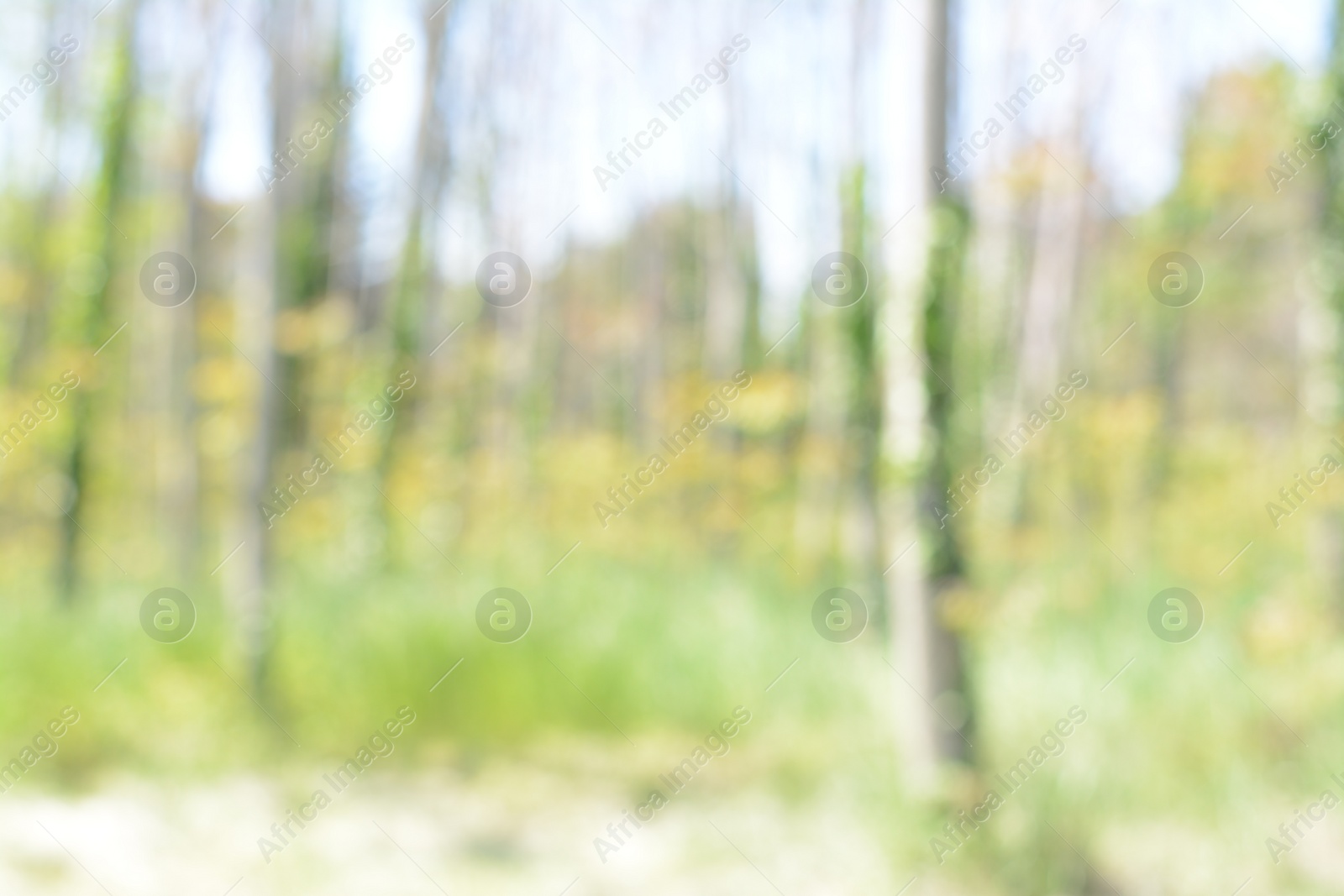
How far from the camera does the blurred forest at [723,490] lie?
3.92 meters

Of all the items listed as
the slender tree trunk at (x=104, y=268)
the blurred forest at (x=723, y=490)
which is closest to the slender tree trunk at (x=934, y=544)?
the blurred forest at (x=723, y=490)

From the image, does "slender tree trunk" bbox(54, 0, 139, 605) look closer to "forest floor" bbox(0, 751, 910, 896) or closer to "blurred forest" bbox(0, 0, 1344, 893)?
"blurred forest" bbox(0, 0, 1344, 893)

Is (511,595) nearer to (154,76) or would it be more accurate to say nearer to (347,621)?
(347,621)

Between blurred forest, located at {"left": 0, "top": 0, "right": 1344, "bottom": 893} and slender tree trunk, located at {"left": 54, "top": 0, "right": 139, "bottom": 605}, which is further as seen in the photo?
slender tree trunk, located at {"left": 54, "top": 0, "right": 139, "bottom": 605}

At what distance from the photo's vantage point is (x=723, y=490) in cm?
970

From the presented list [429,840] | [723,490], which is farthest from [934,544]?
[723,490]

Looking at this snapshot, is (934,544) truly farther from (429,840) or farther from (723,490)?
(723,490)

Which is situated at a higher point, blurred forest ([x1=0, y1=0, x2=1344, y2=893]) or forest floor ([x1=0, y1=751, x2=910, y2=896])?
blurred forest ([x1=0, y1=0, x2=1344, y2=893])

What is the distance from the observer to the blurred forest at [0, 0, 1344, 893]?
12.9 feet

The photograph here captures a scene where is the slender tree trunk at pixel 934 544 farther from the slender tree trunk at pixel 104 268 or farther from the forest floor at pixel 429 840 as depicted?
the slender tree trunk at pixel 104 268

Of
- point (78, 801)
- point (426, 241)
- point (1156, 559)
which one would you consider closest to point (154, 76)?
point (426, 241)

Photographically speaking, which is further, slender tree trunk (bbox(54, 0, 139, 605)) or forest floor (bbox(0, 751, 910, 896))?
slender tree trunk (bbox(54, 0, 139, 605))

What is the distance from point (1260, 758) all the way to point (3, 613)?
247 inches

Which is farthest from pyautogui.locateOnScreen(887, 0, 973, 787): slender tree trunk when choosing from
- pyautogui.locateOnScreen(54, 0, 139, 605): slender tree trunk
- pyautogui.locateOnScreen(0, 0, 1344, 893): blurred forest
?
pyautogui.locateOnScreen(54, 0, 139, 605): slender tree trunk
